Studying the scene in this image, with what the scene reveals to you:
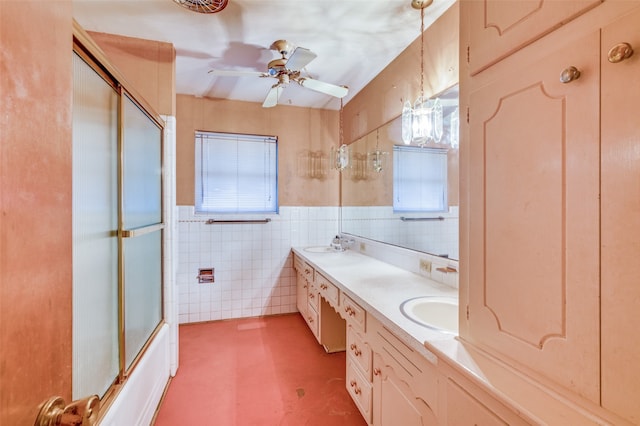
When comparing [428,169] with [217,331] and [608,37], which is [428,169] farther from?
[217,331]

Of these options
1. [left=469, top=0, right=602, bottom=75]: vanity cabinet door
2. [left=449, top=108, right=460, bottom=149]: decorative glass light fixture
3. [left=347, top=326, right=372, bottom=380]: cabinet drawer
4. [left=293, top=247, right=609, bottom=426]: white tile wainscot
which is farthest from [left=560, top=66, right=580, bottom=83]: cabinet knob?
[left=347, top=326, right=372, bottom=380]: cabinet drawer

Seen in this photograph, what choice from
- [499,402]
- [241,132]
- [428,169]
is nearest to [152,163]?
[241,132]

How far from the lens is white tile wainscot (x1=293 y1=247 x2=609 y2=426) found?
661 mm

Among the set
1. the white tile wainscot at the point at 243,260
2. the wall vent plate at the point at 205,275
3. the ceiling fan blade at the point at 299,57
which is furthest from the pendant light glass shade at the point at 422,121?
the wall vent plate at the point at 205,275

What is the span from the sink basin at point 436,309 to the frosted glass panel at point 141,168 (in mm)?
1492

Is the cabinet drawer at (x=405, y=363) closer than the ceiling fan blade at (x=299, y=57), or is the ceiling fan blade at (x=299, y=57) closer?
the cabinet drawer at (x=405, y=363)

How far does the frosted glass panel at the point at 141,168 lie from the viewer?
145 cm

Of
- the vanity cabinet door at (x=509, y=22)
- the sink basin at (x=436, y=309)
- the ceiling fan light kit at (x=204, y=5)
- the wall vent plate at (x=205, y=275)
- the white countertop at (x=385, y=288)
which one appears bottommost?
the wall vent plate at (x=205, y=275)

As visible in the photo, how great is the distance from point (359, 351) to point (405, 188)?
130 cm

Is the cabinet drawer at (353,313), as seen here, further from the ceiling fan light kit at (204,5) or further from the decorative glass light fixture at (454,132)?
the ceiling fan light kit at (204,5)

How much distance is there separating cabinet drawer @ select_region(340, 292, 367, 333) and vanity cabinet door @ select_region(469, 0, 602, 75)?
4.02 feet

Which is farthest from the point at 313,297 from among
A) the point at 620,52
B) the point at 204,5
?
the point at 620,52

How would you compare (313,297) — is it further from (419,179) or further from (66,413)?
(66,413)

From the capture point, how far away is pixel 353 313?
168 cm
